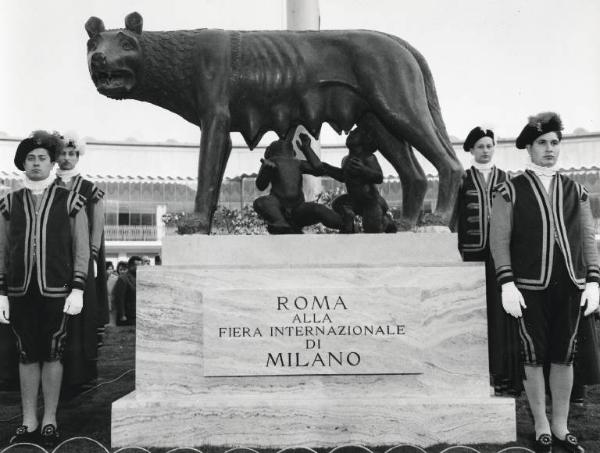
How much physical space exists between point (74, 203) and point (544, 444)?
10.5 ft

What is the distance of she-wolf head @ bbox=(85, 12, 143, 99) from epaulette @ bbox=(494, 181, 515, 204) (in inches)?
102

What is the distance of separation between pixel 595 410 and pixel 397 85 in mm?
2879

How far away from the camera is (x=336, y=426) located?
4055 mm

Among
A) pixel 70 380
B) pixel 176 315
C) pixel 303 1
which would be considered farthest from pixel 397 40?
pixel 303 1

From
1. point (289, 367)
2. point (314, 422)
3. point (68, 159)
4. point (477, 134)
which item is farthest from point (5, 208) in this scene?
point (477, 134)

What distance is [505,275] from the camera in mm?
3943

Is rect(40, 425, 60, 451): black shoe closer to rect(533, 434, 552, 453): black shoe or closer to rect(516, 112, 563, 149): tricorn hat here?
rect(533, 434, 552, 453): black shoe

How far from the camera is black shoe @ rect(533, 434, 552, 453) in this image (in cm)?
380

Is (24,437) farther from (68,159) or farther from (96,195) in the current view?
(68,159)

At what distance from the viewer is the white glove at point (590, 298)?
3.90 metres

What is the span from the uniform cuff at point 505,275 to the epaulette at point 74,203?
267 cm

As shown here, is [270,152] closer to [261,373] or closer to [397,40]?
[397,40]

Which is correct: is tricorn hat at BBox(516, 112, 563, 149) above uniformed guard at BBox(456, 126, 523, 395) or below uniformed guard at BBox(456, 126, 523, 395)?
above

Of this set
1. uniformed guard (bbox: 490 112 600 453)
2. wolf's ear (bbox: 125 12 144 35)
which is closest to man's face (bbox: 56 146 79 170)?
wolf's ear (bbox: 125 12 144 35)
